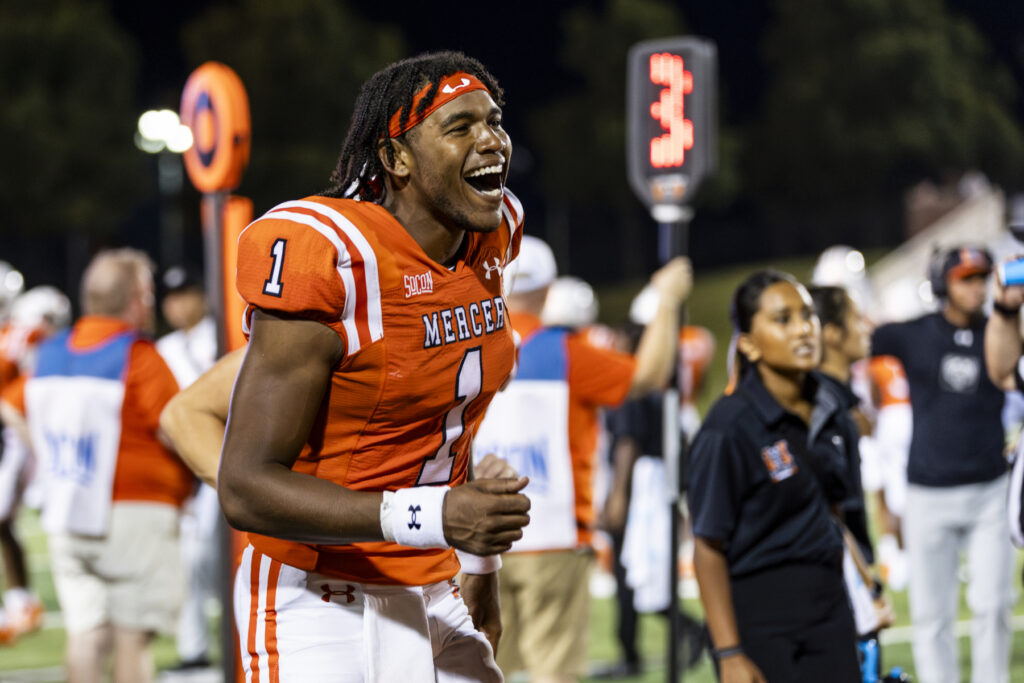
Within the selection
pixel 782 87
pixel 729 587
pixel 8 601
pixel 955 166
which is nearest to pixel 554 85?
pixel 782 87

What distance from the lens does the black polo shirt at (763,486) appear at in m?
4.30

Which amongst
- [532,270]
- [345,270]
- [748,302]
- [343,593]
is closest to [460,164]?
[345,270]

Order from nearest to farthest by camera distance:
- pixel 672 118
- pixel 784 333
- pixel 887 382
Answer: pixel 784 333 → pixel 672 118 → pixel 887 382

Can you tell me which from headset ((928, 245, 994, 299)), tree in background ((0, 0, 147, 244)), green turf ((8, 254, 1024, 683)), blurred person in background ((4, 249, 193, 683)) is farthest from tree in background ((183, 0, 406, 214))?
headset ((928, 245, 994, 299))

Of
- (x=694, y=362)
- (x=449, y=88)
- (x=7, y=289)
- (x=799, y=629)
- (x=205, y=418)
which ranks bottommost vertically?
(x=799, y=629)

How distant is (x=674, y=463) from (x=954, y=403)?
6.14ft

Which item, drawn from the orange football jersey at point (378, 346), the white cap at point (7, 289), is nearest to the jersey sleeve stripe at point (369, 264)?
the orange football jersey at point (378, 346)

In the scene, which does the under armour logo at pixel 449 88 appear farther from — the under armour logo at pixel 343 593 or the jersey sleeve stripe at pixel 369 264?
the under armour logo at pixel 343 593

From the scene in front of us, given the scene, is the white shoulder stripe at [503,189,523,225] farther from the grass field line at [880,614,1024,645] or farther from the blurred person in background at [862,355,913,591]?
the blurred person in background at [862,355,913,591]

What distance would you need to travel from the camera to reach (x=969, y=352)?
23.6 feet

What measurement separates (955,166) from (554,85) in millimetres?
23786

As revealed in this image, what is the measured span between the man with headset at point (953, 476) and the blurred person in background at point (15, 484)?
20.3 ft

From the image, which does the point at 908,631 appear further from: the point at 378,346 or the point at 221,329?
the point at 378,346

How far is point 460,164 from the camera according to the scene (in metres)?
2.95
